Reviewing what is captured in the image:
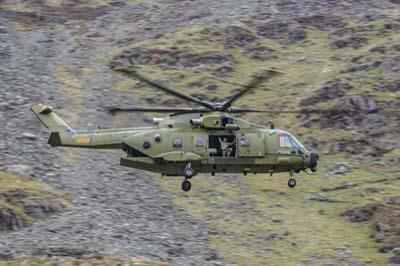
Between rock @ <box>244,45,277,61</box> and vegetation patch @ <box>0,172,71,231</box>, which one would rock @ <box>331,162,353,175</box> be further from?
rock @ <box>244,45,277,61</box>

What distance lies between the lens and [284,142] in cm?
3156

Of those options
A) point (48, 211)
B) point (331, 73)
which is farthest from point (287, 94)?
point (48, 211)

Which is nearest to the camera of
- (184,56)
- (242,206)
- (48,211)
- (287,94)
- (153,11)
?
(48,211)

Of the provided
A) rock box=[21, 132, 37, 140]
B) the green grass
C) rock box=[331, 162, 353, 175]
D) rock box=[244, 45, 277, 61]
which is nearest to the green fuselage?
the green grass

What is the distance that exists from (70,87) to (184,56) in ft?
37.9

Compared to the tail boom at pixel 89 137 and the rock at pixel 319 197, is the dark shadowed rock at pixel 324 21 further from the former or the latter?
the tail boom at pixel 89 137

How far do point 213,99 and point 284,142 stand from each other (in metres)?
22.2

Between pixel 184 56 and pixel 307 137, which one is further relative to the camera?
pixel 184 56

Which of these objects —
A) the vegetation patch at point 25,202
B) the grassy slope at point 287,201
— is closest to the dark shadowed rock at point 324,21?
the grassy slope at point 287,201

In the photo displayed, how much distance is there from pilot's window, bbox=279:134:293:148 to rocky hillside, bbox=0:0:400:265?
18.1 ft

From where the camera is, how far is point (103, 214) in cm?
3547

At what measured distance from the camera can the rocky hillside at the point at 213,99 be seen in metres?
34.4

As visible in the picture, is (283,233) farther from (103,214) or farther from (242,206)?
(103,214)

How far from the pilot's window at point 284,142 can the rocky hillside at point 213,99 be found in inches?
217
